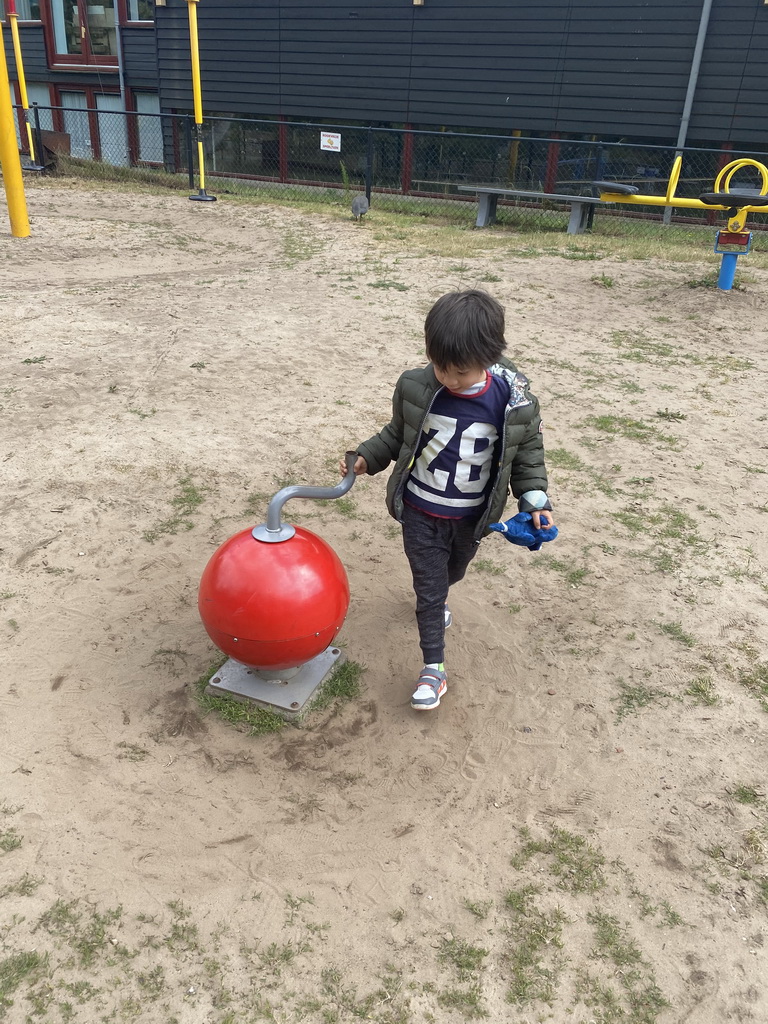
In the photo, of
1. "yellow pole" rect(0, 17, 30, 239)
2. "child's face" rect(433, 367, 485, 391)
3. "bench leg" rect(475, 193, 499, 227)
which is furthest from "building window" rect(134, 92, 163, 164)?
"child's face" rect(433, 367, 485, 391)

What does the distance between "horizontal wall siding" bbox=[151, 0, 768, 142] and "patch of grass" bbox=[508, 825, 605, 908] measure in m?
13.0

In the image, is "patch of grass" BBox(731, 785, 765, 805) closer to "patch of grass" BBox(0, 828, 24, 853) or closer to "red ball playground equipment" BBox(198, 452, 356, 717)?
"red ball playground equipment" BBox(198, 452, 356, 717)

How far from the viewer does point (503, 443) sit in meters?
2.50

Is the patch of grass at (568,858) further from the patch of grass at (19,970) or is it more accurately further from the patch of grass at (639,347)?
the patch of grass at (639,347)

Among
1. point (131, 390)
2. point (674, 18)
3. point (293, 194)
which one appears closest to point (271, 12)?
point (293, 194)

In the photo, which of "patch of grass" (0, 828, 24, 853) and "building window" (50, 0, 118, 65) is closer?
"patch of grass" (0, 828, 24, 853)

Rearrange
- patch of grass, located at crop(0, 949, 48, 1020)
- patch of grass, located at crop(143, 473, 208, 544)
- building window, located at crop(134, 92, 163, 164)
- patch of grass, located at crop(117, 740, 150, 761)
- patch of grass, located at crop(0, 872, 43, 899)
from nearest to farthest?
patch of grass, located at crop(0, 949, 48, 1020) < patch of grass, located at crop(0, 872, 43, 899) < patch of grass, located at crop(117, 740, 150, 761) < patch of grass, located at crop(143, 473, 208, 544) < building window, located at crop(134, 92, 163, 164)

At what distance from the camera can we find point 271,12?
1549 centimetres

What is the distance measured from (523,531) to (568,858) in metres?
0.98

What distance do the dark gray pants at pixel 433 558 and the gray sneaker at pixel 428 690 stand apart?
1.9 inches

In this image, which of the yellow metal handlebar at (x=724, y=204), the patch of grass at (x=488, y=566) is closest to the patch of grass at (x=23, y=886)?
the patch of grass at (x=488, y=566)

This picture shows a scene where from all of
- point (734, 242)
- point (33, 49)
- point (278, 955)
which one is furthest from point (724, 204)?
point (33, 49)

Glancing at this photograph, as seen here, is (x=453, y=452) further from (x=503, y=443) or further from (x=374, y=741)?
(x=374, y=741)

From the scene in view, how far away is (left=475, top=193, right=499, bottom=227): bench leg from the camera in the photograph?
481 inches
